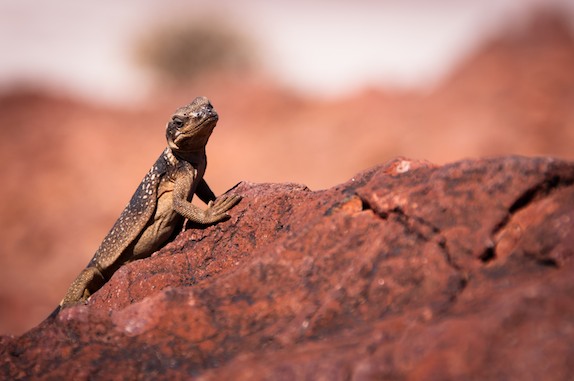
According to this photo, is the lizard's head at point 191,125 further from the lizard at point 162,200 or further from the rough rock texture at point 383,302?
the rough rock texture at point 383,302

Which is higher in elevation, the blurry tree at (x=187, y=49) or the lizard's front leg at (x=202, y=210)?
the blurry tree at (x=187, y=49)

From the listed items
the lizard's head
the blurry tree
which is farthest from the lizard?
the blurry tree

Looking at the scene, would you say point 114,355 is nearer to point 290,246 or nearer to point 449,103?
point 290,246

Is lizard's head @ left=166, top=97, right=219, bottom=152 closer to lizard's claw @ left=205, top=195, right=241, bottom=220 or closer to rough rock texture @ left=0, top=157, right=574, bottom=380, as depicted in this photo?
lizard's claw @ left=205, top=195, right=241, bottom=220

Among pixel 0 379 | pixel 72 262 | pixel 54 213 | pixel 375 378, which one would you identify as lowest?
pixel 375 378

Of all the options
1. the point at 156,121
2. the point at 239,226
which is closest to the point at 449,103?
the point at 156,121

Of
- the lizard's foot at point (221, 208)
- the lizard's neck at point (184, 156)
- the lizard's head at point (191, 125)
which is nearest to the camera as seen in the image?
the lizard's foot at point (221, 208)

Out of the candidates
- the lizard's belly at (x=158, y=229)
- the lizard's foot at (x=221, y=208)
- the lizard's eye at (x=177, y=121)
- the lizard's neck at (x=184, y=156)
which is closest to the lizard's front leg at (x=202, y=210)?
the lizard's foot at (x=221, y=208)
